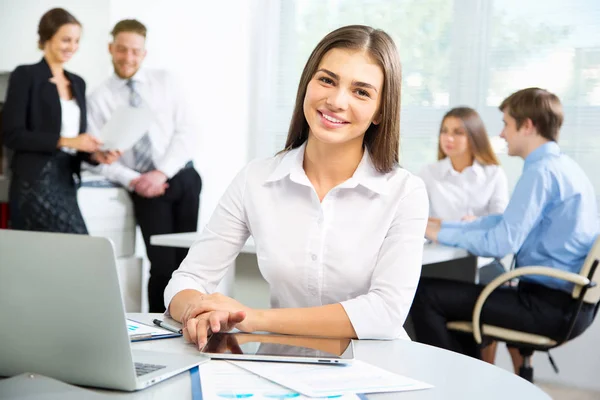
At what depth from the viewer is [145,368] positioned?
3.38 ft

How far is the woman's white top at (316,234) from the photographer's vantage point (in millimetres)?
1518

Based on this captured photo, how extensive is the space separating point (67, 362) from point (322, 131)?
81 centimetres

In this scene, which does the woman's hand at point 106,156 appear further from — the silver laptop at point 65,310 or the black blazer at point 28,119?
the silver laptop at point 65,310

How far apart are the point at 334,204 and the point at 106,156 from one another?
285cm

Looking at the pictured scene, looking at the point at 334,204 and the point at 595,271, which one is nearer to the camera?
the point at 334,204

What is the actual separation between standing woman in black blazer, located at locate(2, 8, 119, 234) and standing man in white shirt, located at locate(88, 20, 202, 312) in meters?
0.17

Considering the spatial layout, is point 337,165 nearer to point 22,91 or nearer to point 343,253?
point 343,253

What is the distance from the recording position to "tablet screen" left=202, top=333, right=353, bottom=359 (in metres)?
1.15

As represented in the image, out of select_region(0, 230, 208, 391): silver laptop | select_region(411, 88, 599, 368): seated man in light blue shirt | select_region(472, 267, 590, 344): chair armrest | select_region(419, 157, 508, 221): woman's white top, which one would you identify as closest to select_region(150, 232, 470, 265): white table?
select_region(411, 88, 599, 368): seated man in light blue shirt

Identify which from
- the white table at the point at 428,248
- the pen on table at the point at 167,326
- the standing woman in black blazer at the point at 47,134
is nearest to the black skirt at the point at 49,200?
the standing woman in black blazer at the point at 47,134

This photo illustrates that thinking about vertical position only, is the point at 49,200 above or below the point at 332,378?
below

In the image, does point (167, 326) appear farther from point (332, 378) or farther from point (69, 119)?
point (69, 119)

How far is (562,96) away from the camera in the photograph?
162 inches

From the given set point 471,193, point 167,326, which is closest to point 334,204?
point 167,326
